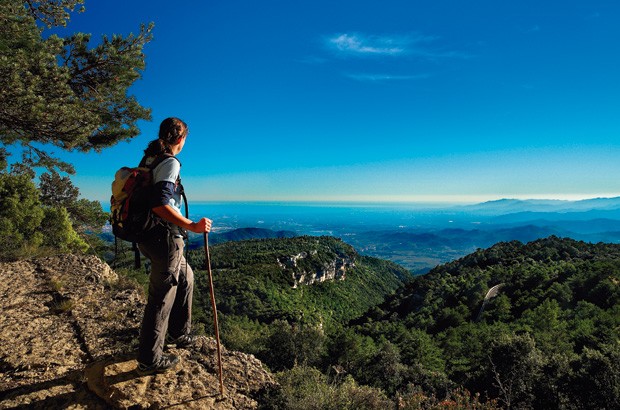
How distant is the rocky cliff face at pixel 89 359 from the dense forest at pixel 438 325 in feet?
1.81

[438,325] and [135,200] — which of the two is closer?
[135,200]

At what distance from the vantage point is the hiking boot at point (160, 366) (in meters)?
2.75

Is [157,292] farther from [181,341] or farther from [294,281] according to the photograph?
[294,281]

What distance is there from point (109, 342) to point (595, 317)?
3545 centimetres

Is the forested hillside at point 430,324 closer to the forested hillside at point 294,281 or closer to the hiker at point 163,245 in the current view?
the forested hillside at point 294,281

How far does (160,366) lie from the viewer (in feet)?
9.30

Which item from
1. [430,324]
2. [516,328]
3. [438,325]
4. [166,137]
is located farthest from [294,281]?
[166,137]

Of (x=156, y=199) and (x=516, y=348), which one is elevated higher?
(x=156, y=199)

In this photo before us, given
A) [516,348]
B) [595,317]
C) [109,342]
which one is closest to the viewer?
[109,342]

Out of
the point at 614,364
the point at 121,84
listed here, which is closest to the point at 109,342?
the point at 121,84

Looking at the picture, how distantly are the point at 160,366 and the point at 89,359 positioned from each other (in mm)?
1182

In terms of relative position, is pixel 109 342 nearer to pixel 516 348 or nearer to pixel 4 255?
pixel 4 255

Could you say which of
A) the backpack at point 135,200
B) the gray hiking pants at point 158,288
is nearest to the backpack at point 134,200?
the backpack at point 135,200

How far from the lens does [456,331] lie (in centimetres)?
3344
